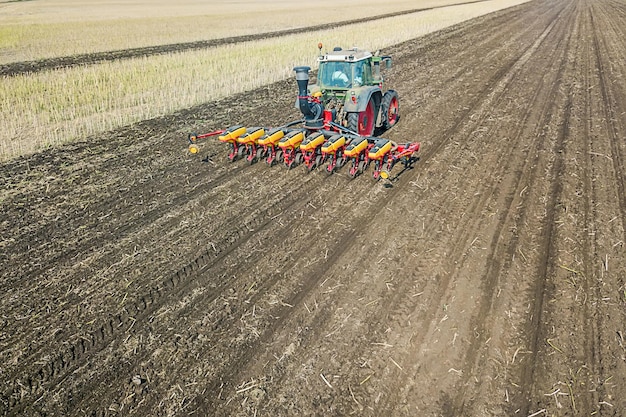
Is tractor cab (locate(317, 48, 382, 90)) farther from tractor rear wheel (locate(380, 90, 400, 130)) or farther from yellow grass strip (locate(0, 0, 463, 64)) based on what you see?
yellow grass strip (locate(0, 0, 463, 64))

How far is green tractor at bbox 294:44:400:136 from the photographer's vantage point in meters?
9.72

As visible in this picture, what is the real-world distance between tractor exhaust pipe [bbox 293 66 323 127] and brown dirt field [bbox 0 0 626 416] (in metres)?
1.48

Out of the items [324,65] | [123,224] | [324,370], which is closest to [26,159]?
[123,224]

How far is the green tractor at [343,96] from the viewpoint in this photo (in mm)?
9719

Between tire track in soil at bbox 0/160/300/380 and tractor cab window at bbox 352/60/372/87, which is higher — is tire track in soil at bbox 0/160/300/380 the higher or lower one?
the lower one

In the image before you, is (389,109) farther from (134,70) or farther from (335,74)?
(134,70)

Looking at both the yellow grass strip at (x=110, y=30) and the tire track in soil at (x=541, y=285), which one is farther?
the yellow grass strip at (x=110, y=30)

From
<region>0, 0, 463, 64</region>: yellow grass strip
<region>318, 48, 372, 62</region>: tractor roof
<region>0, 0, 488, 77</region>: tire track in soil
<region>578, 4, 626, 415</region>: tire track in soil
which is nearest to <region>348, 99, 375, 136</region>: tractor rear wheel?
<region>318, 48, 372, 62</region>: tractor roof

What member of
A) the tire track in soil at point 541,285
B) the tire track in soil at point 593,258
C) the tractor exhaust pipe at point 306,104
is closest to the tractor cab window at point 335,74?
the tractor exhaust pipe at point 306,104

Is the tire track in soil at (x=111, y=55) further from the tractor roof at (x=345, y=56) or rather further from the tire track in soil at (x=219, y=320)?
the tire track in soil at (x=219, y=320)

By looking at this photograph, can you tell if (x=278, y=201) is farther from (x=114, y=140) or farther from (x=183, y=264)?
(x=114, y=140)

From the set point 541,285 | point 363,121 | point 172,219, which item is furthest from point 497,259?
point 172,219

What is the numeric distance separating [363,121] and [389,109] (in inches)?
72.9

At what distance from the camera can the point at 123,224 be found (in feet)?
24.2
